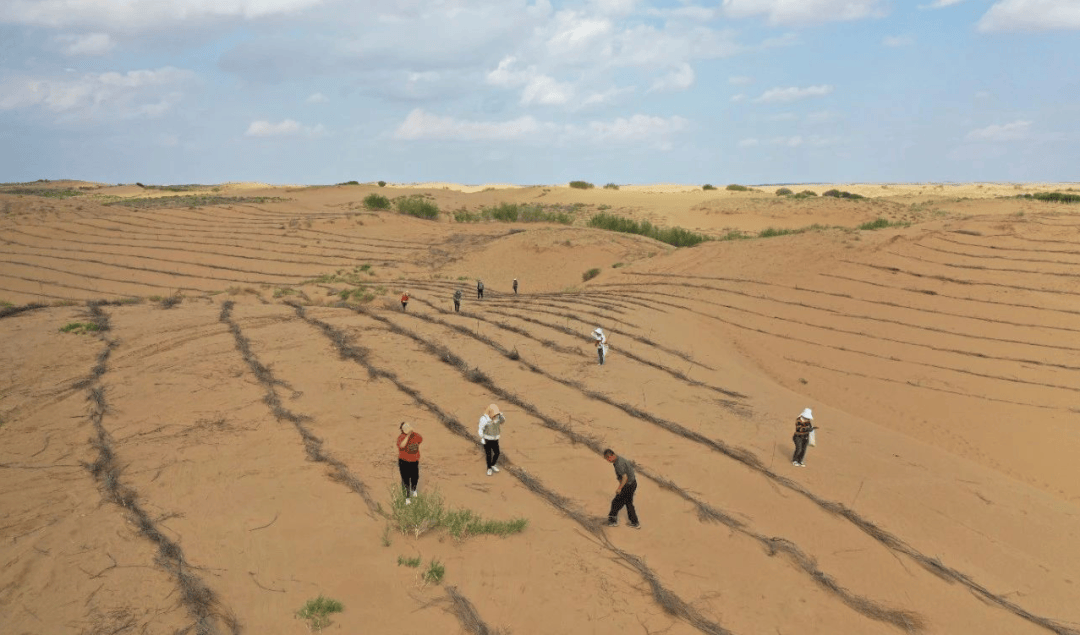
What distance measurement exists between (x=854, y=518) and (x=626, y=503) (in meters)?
3.58

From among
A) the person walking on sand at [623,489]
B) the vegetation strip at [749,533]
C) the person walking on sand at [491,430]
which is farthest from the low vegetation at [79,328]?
the person walking on sand at [623,489]

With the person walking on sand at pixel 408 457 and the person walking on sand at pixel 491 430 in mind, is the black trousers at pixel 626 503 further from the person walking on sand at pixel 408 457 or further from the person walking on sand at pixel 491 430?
the person walking on sand at pixel 408 457

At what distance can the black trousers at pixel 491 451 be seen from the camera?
9875 millimetres

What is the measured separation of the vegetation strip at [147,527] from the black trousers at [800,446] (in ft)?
28.1

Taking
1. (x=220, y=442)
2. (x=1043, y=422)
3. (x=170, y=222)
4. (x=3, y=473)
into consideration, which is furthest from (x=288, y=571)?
(x=170, y=222)

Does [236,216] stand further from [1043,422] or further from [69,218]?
[1043,422]

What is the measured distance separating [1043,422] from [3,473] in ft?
65.2

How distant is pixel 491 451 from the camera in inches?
392

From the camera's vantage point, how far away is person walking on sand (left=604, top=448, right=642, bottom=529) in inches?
332

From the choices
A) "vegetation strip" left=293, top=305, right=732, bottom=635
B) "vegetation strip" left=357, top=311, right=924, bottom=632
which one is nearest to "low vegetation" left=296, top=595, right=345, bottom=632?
"vegetation strip" left=293, top=305, right=732, bottom=635

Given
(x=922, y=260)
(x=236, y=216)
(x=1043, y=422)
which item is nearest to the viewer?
(x=1043, y=422)

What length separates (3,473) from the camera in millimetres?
9688

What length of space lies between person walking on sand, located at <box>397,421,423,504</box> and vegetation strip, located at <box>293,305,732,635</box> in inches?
69.9

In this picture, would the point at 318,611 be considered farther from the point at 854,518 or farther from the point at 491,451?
the point at 854,518
